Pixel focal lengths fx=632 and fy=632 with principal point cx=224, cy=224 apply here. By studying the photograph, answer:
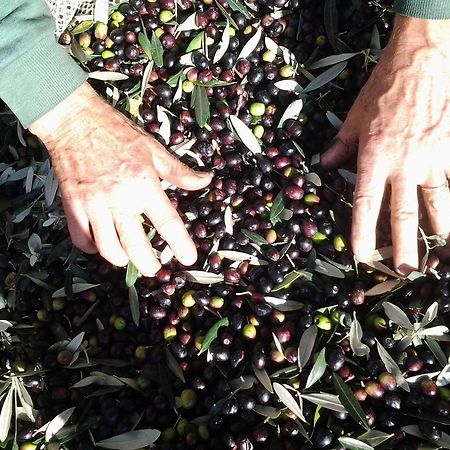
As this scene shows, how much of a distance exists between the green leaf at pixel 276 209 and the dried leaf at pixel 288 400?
1.81 feet

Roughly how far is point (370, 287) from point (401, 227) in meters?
0.27

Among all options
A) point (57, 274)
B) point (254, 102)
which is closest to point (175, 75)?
point (254, 102)

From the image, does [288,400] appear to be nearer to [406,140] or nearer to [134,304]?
[134,304]

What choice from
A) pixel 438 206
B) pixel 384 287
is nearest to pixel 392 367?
pixel 384 287

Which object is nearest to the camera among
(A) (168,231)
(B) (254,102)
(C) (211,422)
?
(C) (211,422)

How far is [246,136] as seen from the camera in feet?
7.54

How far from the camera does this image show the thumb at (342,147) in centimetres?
209

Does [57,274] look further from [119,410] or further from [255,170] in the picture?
[255,170]

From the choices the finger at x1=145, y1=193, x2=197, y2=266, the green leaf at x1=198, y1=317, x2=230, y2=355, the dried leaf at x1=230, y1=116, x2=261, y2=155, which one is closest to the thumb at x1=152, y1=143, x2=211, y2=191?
the finger at x1=145, y1=193, x2=197, y2=266

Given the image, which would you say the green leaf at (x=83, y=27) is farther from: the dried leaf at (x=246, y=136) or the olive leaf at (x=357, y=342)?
the olive leaf at (x=357, y=342)

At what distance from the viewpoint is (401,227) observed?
1.89 metres

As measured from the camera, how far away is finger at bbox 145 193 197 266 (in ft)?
6.59

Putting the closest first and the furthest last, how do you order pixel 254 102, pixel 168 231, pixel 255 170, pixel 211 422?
pixel 211 422
pixel 168 231
pixel 255 170
pixel 254 102

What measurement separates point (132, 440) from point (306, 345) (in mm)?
596
